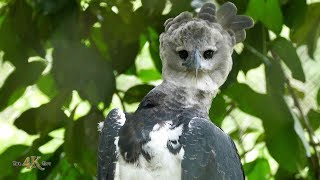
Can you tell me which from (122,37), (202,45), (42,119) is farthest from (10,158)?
(202,45)

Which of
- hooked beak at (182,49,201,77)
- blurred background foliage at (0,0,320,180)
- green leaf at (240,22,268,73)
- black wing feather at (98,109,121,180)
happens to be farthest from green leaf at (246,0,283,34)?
black wing feather at (98,109,121,180)

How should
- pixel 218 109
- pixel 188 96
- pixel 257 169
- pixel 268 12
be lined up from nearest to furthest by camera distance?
pixel 188 96
pixel 268 12
pixel 218 109
pixel 257 169

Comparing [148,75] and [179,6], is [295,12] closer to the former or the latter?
[179,6]

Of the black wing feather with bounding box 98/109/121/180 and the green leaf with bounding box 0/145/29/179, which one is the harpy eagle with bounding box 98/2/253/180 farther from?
the green leaf with bounding box 0/145/29/179

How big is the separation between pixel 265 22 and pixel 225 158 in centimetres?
52

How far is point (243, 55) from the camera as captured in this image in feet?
6.68

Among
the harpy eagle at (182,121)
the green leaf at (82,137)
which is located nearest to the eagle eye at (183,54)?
the harpy eagle at (182,121)

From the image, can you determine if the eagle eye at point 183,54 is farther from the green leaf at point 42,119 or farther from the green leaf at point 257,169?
the green leaf at point 257,169

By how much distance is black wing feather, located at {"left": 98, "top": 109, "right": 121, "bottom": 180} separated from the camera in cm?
152

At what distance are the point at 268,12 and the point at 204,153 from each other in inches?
21.5

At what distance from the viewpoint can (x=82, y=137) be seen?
6.69 feet

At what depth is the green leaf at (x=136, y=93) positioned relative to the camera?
2090mm

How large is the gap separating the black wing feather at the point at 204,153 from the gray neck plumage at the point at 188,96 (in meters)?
0.08

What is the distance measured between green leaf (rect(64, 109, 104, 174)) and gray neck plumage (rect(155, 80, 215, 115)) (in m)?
0.46
